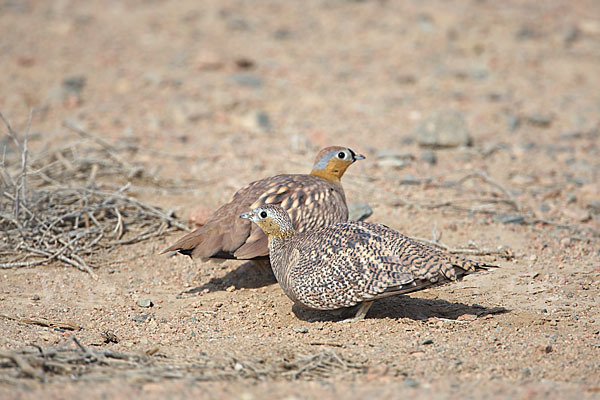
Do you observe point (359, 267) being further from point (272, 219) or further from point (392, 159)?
point (392, 159)

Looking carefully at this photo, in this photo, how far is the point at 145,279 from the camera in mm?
5492

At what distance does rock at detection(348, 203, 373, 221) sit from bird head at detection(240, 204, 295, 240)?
1506 mm

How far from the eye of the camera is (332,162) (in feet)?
19.3

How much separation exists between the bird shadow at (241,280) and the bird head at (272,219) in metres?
0.80

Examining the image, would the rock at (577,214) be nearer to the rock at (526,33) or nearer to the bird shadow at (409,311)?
the bird shadow at (409,311)

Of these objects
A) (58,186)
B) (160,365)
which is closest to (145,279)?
(58,186)

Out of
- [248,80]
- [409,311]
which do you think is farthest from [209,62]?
[409,311]

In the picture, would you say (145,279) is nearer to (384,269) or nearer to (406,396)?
(384,269)

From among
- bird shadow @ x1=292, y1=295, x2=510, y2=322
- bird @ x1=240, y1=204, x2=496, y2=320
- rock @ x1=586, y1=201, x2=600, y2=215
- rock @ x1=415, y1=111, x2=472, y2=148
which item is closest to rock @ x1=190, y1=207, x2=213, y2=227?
bird shadow @ x1=292, y1=295, x2=510, y2=322

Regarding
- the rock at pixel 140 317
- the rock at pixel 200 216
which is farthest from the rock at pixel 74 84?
the rock at pixel 140 317

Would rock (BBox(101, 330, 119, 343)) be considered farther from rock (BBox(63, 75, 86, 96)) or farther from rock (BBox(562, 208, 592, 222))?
rock (BBox(63, 75, 86, 96))

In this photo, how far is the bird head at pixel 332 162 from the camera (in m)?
5.86

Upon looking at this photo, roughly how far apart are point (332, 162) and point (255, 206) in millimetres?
1027

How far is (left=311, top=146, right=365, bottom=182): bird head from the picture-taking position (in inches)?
231
